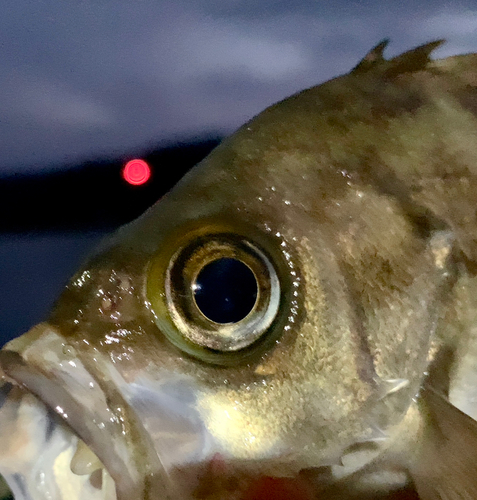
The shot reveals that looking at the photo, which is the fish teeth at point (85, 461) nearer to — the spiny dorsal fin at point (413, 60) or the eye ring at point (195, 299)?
the eye ring at point (195, 299)

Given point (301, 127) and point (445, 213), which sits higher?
point (301, 127)

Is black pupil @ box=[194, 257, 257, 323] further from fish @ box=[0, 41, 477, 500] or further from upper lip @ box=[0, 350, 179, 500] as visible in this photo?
upper lip @ box=[0, 350, 179, 500]

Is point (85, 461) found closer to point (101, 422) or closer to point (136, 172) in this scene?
point (101, 422)

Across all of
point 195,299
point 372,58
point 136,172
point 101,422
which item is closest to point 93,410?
point 101,422

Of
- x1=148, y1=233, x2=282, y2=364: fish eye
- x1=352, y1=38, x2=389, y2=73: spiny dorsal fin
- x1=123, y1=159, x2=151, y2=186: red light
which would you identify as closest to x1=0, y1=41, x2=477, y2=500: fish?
x1=148, y1=233, x2=282, y2=364: fish eye

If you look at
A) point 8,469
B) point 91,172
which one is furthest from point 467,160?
point 91,172

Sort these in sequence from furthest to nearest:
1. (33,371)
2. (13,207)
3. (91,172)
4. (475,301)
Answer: (91,172) < (13,207) < (475,301) < (33,371)

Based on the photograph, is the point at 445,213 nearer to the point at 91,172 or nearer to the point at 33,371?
the point at 33,371
